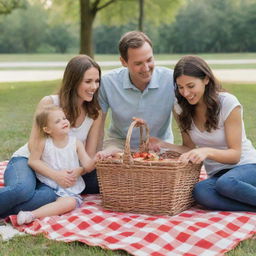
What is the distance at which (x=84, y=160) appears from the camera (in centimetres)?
395

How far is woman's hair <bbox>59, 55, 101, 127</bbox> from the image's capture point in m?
3.94

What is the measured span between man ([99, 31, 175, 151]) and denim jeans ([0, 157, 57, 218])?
78cm

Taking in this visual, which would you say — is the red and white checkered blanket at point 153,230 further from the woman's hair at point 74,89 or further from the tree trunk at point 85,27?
the tree trunk at point 85,27

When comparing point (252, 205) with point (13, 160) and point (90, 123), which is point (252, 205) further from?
point (13, 160)

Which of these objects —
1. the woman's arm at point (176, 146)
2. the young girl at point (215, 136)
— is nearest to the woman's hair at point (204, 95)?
the young girl at point (215, 136)

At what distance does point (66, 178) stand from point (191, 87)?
110cm

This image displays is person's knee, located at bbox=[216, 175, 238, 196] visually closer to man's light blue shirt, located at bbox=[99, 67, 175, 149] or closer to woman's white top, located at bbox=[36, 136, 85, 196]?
man's light blue shirt, located at bbox=[99, 67, 175, 149]

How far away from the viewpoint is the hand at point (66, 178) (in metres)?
3.82

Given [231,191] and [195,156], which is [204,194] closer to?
[231,191]

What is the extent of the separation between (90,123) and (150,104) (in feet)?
1.76

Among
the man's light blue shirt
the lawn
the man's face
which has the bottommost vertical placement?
the lawn

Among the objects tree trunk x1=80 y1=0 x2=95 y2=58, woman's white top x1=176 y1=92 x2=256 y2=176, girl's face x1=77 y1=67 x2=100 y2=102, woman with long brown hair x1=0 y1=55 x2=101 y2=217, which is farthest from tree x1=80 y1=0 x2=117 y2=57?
woman's white top x1=176 y1=92 x2=256 y2=176

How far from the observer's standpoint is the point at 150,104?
170 inches

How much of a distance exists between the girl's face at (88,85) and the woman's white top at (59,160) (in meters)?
0.37
